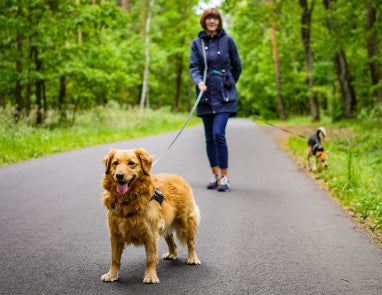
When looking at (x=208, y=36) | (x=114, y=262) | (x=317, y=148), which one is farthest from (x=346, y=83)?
(x=114, y=262)

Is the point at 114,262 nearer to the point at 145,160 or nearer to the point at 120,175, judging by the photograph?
the point at 120,175

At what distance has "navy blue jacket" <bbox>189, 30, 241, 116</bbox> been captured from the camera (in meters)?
6.42

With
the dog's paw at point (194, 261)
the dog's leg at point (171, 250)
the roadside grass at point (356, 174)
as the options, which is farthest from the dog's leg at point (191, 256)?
the roadside grass at point (356, 174)

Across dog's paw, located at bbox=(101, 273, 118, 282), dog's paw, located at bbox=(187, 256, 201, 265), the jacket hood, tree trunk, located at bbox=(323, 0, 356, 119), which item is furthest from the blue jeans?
tree trunk, located at bbox=(323, 0, 356, 119)

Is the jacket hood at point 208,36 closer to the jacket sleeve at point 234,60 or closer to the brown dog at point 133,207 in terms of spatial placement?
the jacket sleeve at point 234,60

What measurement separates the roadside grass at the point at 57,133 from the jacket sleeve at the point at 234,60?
207 inches

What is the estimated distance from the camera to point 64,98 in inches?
810

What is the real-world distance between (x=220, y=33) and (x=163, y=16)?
1178 inches

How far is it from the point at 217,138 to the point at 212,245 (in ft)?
8.70

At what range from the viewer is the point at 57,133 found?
1313 cm

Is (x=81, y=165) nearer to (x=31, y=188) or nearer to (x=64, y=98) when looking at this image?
(x=31, y=188)

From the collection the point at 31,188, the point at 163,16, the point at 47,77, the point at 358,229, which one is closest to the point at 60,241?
the point at 31,188

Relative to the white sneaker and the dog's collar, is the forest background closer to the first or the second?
the white sneaker

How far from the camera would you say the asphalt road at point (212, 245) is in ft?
9.93
